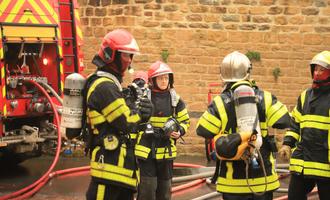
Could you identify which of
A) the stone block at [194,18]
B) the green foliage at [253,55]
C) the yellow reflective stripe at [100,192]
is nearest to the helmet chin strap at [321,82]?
the yellow reflective stripe at [100,192]

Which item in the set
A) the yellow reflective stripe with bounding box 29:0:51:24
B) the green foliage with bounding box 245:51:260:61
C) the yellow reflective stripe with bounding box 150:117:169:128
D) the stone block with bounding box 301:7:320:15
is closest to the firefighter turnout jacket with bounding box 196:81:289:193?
the yellow reflective stripe with bounding box 150:117:169:128

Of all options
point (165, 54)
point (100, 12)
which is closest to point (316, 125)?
point (165, 54)

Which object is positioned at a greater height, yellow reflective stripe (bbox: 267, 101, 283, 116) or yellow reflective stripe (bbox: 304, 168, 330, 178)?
yellow reflective stripe (bbox: 267, 101, 283, 116)

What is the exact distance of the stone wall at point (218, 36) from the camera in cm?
1052

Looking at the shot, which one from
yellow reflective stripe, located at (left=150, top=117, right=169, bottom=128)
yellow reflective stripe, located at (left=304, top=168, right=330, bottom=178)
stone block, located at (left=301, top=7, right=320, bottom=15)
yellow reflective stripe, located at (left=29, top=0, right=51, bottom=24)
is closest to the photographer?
yellow reflective stripe, located at (left=304, top=168, right=330, bottom=178)

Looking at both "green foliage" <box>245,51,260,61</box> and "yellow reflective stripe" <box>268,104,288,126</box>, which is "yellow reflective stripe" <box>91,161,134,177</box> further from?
"green foliage" <box>245,51,260,61</box>

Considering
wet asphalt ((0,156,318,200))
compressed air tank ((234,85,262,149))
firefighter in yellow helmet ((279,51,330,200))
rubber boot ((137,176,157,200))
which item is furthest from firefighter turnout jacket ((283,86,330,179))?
wet asphalt ((0,156,318,200))

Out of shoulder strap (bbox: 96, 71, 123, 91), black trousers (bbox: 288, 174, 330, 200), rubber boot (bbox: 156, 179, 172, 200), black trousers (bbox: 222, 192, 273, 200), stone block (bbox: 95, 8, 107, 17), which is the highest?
stone block (bbox: 95, 8, 107, 17)

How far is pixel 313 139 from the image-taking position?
5.22 meters

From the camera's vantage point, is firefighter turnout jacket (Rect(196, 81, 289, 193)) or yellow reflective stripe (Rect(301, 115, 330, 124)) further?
yellow reflective stripe (Rect(301, 115, 330, 124))

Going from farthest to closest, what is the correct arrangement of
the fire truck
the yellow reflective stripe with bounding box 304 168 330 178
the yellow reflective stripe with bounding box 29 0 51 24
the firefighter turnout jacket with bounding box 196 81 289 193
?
the yellow reflective stripe with bounding box 29 0 51 24
the fire truck
the yellow reflective stripe with bounding box 304 168 330 178
the firefighter turnout jacket with bounding box 196 81 289 193

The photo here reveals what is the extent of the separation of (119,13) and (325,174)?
21.3ft

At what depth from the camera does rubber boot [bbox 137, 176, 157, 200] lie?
233 inches

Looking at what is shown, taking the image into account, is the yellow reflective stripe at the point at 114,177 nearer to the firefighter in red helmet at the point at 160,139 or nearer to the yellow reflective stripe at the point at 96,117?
the yellow reflective stripe at the point at 96,117
